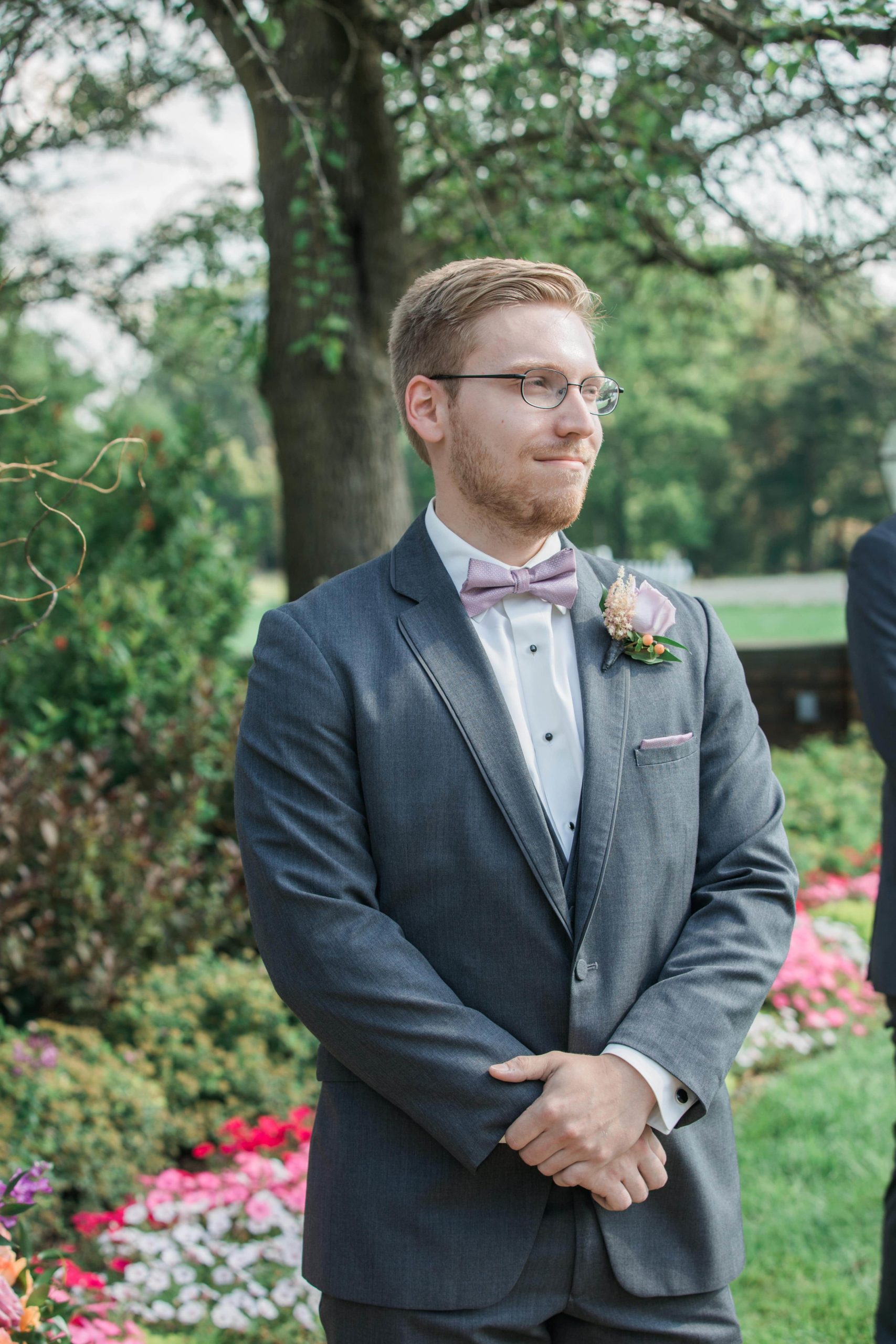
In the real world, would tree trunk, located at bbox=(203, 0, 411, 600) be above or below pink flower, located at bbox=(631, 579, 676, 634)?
above

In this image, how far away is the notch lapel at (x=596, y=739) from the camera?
182 cm

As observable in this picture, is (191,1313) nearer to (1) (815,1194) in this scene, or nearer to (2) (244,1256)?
(2) (244,1256)

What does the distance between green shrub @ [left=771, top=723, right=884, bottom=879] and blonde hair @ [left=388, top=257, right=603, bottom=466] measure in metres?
5.15

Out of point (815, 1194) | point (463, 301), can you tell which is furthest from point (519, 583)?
point (815, 1194)

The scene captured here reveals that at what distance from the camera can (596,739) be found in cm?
188

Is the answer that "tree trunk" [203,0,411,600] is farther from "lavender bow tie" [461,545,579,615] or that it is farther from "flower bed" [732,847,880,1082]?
"lavender bow tie" [461,545,579,615]

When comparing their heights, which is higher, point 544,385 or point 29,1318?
point 544,385

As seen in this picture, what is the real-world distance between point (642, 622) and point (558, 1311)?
43.2 inches

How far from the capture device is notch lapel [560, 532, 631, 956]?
182 cm

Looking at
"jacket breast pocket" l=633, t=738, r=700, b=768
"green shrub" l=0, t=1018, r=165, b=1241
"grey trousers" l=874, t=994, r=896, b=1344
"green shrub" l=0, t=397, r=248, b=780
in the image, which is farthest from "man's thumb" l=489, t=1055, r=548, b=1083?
"green shrub" l=0, t=397, r=248, b=780

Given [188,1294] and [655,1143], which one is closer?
[655,1143]

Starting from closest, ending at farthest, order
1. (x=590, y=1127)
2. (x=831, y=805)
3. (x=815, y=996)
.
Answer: (x=590, y=1127), (x=815, y=996), (x=831, y=805)

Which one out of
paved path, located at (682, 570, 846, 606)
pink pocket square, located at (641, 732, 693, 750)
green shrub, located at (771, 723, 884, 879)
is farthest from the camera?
paved path, located at (682, 570, 846, 606)

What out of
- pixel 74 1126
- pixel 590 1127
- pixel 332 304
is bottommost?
pixel 74 1126
